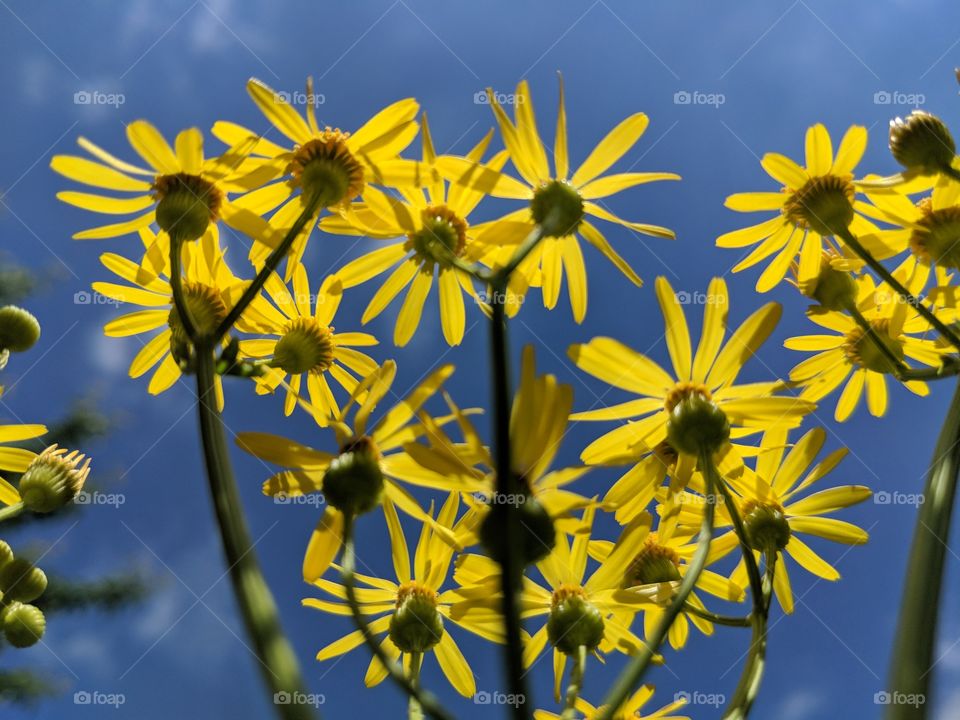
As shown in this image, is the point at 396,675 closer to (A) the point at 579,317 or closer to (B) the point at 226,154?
→ (B) the point at 226,154

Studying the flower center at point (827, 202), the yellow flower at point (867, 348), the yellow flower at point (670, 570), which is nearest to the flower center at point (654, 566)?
the yellow flower at point (670, 570)

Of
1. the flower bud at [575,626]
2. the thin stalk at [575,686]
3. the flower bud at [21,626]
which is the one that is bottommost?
the flower bud at [21,626]

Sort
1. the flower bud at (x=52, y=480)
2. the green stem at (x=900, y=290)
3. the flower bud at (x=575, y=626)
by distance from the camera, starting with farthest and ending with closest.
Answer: the flower bud at (x=52, y=480)
the flower bud at (x=575, y=626)
the green stem at (x=900, y=290)

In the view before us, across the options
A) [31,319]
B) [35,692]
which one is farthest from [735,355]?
[35,692]

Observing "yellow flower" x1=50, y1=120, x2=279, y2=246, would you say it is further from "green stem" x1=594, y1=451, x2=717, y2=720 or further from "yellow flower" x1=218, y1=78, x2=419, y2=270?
"green stem" x1=594, y1=451, x2=717, y2=720

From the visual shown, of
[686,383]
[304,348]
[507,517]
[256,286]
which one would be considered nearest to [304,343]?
[304,348]

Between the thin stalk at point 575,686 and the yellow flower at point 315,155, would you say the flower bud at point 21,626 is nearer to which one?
the yellow flower at point 315,155

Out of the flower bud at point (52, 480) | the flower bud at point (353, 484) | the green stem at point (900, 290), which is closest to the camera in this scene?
the flower bud at point (353, 484)

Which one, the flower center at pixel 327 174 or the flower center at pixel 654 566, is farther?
the flower center at pixel 654 566
